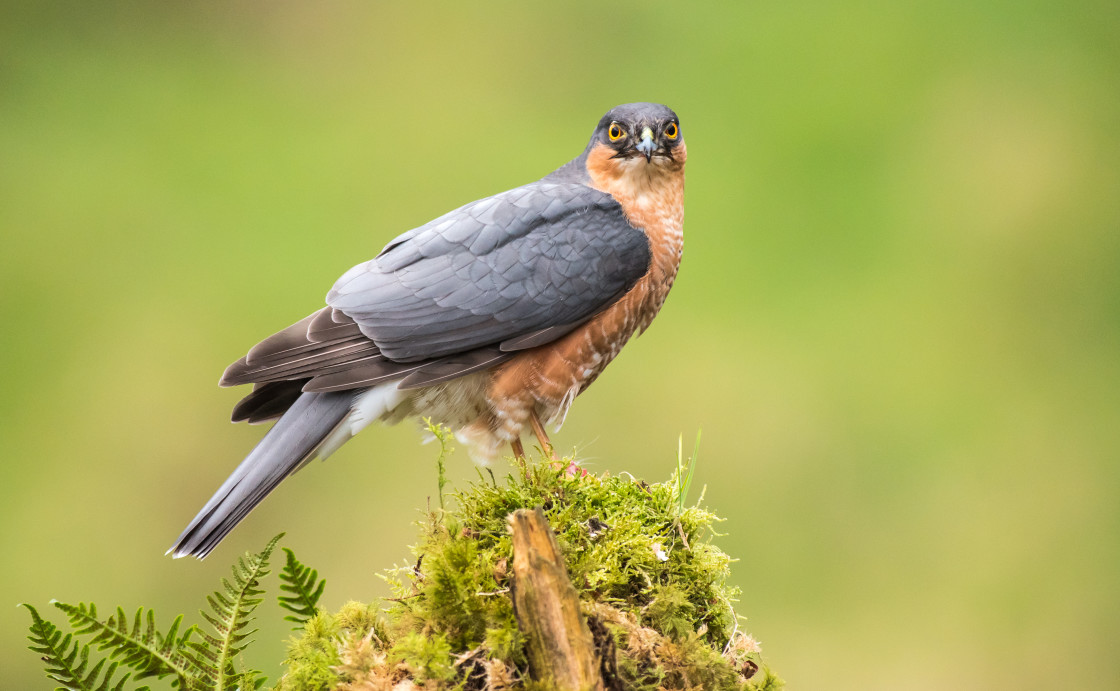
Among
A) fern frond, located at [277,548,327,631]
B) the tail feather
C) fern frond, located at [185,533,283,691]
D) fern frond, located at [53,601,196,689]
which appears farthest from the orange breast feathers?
fern frond, located at [53,601,196,689]

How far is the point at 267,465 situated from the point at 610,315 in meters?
1.29

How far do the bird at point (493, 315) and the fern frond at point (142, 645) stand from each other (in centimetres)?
80

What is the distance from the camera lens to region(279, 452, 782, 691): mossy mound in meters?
1.82

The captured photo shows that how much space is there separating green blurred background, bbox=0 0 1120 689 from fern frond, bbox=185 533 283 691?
262cm

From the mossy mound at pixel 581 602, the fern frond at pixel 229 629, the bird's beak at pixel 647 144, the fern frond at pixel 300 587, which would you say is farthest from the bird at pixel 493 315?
the mossy mound at pixel 581 602

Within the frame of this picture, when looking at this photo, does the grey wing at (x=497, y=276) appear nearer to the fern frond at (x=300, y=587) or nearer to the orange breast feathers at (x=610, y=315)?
the orange breast feathers at (x=610, y=315)

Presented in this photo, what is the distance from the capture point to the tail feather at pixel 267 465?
2572 millimetres

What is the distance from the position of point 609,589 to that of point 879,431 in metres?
3.62

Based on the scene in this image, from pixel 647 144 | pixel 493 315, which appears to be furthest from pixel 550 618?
pixel 647 144

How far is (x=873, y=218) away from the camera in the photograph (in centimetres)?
550

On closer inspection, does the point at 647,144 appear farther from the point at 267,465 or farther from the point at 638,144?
the point at 267,465

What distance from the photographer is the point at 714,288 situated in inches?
215

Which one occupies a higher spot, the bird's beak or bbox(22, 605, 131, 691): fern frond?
the bird's beak

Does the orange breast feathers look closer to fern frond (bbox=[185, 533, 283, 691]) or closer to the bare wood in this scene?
fern frond (bbox=[185, 533, 283, 691])
